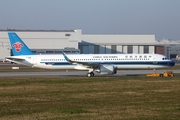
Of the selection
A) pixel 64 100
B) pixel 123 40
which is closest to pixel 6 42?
pixel 123 40

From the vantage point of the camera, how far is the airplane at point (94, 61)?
1892 inches

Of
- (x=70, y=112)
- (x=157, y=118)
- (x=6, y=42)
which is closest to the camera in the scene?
(x=157, y=118)

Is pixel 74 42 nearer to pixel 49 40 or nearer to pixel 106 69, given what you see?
pixel 49 40

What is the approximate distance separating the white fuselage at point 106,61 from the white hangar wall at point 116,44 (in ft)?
226

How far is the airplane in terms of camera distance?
48062mm

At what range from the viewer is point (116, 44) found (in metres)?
121

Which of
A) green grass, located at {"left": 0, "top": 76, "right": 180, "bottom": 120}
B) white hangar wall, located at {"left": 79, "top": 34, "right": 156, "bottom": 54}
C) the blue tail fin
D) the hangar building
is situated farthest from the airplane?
white hangar wall, located at {"left": 79, "top": 34, "right": 156, "bottom": 54}

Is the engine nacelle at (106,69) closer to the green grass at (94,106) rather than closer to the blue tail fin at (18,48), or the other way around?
the blue tail fin at (18,48)

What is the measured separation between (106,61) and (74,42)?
61.8 meters

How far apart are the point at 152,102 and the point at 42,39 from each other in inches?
3530

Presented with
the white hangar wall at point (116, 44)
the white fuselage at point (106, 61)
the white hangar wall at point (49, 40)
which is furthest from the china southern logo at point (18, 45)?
the white hangar wall at point (116, 44)

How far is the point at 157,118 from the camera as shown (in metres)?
16.1

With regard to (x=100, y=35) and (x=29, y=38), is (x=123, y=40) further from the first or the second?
(x=29, y=38)

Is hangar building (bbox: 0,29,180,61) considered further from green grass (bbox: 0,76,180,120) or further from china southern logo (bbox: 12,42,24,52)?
green grass (bbox: 0,76,180,120)
